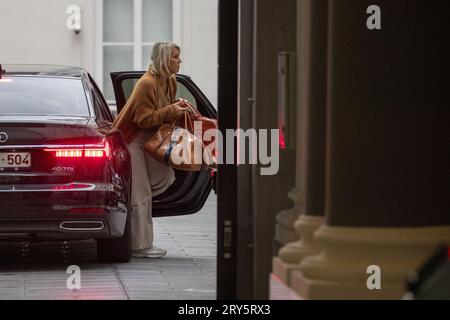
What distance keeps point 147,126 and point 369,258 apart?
5717 mm

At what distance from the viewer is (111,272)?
35.6 ft

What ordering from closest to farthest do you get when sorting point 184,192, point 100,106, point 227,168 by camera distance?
point 227,168
point 100,106
point 184,192

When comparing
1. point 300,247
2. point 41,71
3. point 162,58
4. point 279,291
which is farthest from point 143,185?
point 300,247

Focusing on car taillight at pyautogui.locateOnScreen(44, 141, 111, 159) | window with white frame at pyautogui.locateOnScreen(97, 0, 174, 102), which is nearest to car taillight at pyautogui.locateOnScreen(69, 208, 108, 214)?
car taillight at pyautogui.locateOnScreen(44, 141, 111, 159)

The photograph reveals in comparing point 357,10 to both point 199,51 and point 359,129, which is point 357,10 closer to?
point 359,129

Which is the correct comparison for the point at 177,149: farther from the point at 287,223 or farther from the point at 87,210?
the point at 287,223

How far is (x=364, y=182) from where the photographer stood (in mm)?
6484

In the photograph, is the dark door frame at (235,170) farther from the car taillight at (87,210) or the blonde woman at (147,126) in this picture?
the blonde woman at (147,126)

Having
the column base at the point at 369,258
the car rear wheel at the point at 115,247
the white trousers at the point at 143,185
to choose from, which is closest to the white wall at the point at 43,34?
the white trousers at the point at 143,185

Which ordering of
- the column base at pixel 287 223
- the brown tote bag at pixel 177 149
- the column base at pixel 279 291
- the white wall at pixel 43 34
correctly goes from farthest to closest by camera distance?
the white wall at pixel 43 34 → the brown tote bag at pixel 177 149 → the column base at pixel 287 223 → the column base at pixel 279 291

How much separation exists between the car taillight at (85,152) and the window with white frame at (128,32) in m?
13.9

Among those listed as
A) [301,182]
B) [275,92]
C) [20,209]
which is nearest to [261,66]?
[275,92]

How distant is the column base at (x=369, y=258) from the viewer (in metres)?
6.47

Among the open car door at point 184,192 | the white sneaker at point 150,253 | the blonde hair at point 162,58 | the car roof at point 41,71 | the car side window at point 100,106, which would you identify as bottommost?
the white sneaker at point 150,253
